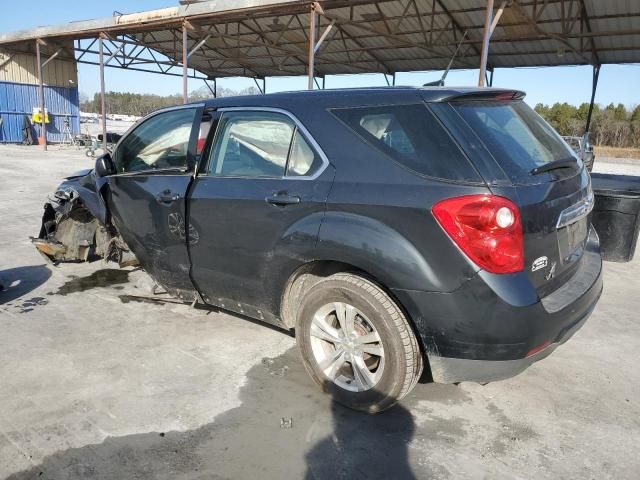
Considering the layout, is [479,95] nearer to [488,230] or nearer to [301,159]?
[488,230]

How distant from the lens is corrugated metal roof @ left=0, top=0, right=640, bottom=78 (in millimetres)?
13227

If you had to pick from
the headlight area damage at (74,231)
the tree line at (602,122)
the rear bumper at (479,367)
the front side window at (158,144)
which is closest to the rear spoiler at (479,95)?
the rear bumper at (479,367)

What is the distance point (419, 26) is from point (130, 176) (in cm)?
1446

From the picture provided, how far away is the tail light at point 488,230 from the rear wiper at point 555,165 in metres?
0.38

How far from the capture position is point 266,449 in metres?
2.51

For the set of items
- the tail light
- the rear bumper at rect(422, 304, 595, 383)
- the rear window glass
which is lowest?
the rear bumper at rect(422, 304, 595, 383)

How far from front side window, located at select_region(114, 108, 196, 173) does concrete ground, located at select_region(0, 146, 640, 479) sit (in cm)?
133

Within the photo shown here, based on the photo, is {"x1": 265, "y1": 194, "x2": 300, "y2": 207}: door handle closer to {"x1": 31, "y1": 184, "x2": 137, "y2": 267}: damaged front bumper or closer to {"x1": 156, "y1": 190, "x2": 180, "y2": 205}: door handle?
{"x1": 156, "y1": 190, "x2": 180, "y2": 205}: door handle

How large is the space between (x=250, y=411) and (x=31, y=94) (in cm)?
2949

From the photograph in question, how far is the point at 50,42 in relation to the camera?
22.7m

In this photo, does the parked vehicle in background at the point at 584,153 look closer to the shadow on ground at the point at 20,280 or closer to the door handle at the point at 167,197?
the door handle at the point at 167,197

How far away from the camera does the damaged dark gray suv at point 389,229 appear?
2.36 m

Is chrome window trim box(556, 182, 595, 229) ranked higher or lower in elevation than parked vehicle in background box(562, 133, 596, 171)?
lower

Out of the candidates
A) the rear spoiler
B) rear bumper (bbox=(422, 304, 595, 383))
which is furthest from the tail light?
the rear spoiler
